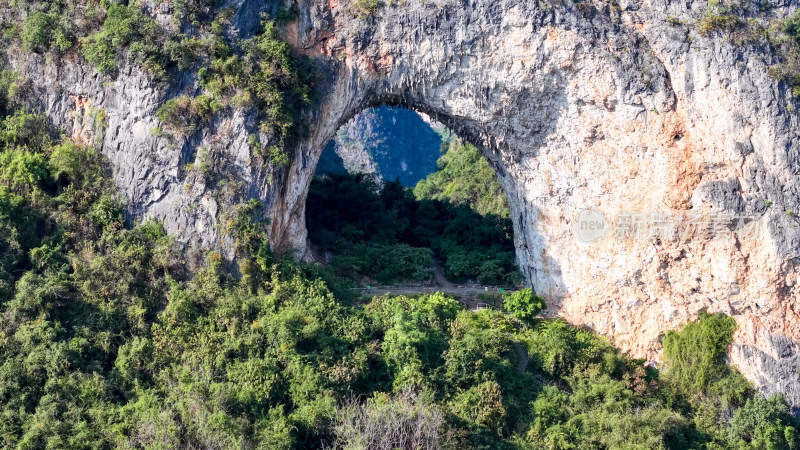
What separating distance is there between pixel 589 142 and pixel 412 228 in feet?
24.0

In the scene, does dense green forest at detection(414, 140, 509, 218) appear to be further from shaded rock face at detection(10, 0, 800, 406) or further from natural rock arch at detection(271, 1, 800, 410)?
shaded rock face at detection(10, 0, 800, 406)

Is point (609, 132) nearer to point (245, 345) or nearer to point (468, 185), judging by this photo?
point (468, 185)

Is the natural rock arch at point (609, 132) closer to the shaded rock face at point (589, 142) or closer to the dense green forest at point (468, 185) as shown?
the shaded rock face at point (589, 142)

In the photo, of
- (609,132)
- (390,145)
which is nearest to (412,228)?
(609,132)

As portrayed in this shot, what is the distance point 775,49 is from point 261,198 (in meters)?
11.8

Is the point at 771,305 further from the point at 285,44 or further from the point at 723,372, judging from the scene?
the point at 285,44

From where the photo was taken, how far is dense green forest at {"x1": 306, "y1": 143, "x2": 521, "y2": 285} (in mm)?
26547

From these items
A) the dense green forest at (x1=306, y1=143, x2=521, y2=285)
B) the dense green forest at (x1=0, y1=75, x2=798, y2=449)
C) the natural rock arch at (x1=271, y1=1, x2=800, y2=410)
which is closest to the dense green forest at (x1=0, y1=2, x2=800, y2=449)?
the dense green forest at (x1=0, y1=75, x2=798, y2=449)

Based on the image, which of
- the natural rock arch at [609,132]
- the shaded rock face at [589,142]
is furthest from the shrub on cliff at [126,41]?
the natural rock arch at [609,132]

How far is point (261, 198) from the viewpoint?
2298 cm

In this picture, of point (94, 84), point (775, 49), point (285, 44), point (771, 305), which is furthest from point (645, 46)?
point (94, 84)

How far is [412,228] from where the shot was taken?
2981cm

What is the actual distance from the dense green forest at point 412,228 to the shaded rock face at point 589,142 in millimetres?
2591

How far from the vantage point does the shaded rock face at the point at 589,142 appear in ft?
74.5
